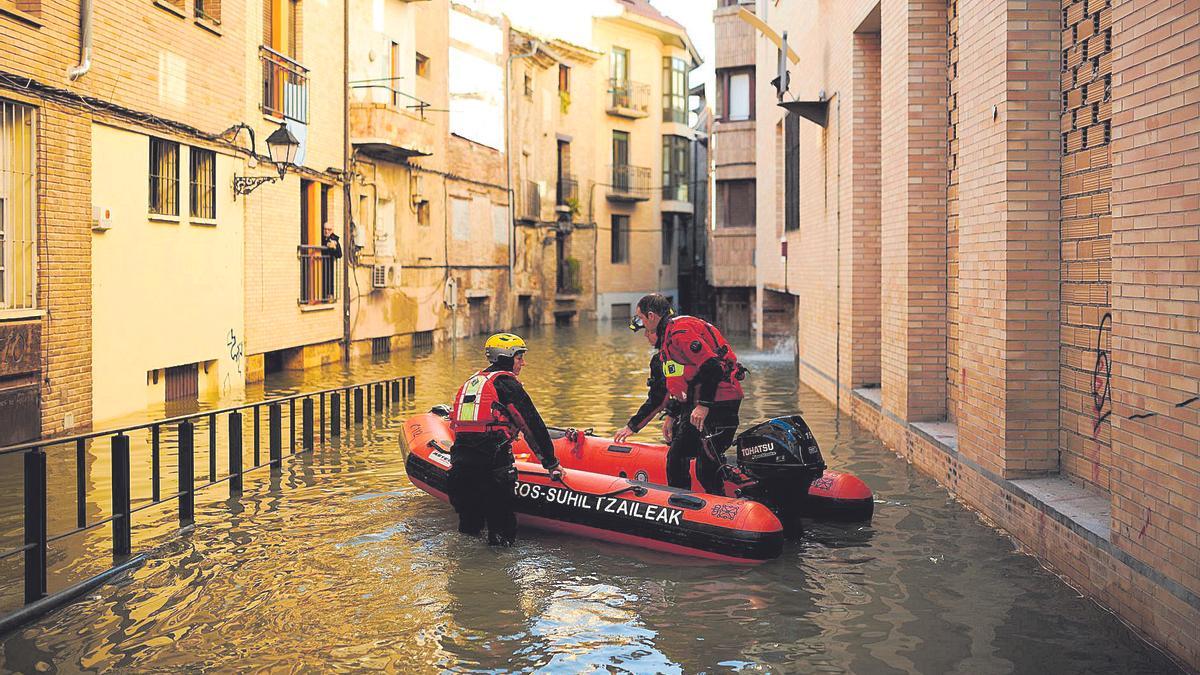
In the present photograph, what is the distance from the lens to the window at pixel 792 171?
20.9 m

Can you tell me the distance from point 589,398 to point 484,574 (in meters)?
10.5

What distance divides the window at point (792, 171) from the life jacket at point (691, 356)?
1203 cm

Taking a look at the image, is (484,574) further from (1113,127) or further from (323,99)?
(323,99)

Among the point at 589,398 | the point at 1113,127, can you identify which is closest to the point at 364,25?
→ the point at 589,398

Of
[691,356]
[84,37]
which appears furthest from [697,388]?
[84,37]

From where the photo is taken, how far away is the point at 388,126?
25.0 meters

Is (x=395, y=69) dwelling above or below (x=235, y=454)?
above

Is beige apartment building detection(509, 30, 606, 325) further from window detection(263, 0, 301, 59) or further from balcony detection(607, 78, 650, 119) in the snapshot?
window detection(263, 0, 301, 59)

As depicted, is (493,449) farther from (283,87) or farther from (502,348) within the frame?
(283,87)

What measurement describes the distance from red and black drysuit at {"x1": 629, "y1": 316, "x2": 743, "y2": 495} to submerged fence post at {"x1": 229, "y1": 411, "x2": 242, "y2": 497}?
3442 millimetres

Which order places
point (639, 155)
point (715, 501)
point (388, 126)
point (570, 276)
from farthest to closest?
point (639, 155), point (570, 276), point (388, 126), point (715, 501)

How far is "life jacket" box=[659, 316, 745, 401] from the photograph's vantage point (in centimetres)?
904

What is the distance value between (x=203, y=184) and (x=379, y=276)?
8.57m

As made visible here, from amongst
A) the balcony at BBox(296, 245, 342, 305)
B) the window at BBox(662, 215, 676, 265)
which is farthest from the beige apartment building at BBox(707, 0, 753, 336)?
the window at BBox(662, 215, 676, 265)
